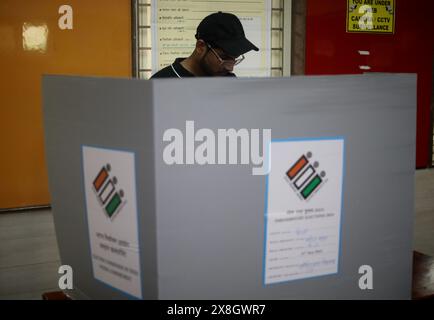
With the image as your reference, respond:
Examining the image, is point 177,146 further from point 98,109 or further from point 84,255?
point 84,255

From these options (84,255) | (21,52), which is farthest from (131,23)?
(84,255)

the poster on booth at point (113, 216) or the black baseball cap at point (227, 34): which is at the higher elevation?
the black baseball cap at point (227, 34)

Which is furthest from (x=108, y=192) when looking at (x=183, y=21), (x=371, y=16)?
(x=371, y=16)

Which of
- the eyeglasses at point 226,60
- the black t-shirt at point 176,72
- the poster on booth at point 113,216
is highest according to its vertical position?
the eyeglasses at point 226,60

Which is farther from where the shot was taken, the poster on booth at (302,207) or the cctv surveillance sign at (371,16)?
the cctv surveillance sign at (371,16)

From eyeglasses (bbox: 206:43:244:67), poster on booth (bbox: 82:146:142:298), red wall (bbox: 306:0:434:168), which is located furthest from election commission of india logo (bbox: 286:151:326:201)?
red wall (bbox: 306:0:434:168)

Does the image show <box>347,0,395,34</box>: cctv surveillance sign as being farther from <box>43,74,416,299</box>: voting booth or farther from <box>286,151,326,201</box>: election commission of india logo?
<box>286,151,326,201</box>: election commission of india logo

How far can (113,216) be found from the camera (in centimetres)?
77

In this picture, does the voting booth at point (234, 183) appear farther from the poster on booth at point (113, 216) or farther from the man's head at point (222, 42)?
the man's head at point (222, 42)

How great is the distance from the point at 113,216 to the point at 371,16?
14.8 feet

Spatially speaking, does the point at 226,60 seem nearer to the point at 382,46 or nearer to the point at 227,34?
the point at 227,34

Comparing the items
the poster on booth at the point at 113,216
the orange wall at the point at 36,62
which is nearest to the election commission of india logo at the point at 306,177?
the poster on booth at the point at 113,216

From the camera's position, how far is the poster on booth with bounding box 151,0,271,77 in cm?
404

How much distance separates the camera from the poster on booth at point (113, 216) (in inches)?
29.0
